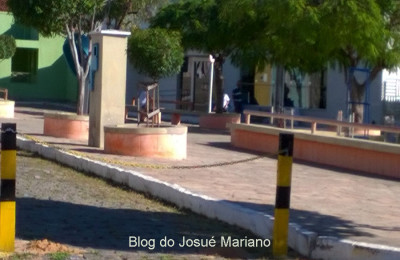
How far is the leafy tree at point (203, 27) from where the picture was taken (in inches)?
1089

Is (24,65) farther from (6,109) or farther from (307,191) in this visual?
(307,191)

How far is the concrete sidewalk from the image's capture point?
8.96 meters

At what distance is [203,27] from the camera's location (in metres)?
28.2

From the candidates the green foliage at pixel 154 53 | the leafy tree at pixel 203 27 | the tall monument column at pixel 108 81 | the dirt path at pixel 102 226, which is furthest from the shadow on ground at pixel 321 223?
the leafy tree at pixel 203 27

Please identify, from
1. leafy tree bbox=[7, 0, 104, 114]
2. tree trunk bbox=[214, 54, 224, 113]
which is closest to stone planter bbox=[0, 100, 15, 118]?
tree trunk bbox=[214, 54, 224, 113]

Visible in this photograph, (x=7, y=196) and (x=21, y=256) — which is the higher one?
(x=7, y=196)

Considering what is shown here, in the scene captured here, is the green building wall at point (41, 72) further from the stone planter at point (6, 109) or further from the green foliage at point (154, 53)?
the green foliage at point (154, 53)

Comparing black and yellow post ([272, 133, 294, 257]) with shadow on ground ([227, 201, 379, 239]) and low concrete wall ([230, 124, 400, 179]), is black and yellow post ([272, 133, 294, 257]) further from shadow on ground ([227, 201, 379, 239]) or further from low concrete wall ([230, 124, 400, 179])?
low concrete wall ([230, 124, 400, 179])

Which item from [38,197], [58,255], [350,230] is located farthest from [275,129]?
[58,255]

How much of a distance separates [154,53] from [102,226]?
387 inches

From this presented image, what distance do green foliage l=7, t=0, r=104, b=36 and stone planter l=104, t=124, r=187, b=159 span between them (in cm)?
359

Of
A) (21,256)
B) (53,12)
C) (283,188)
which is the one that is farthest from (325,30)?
(21,256)

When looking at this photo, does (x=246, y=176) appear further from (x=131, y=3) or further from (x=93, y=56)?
(x=131, y=3)

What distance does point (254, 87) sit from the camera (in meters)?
36.2
